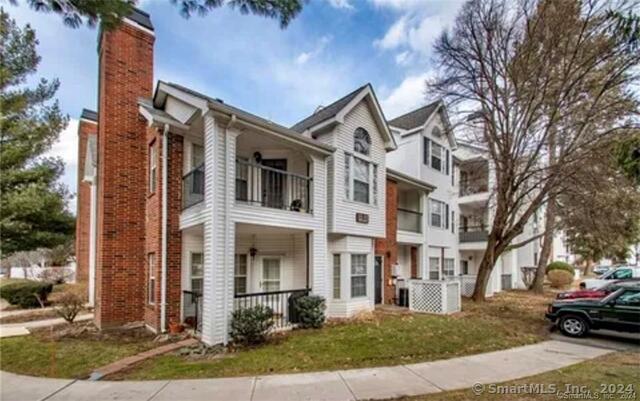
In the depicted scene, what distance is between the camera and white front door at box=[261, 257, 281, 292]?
13.7 metres

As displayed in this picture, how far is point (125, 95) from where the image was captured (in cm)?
1316

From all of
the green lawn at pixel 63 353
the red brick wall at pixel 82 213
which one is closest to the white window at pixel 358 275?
the green lawn at pixel 63 353

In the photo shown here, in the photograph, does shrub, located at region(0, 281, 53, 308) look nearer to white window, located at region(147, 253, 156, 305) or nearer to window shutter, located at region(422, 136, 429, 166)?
white window, located at region(147, 253, 156, 305)

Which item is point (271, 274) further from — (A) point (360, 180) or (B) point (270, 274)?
(A) point (360, 180)

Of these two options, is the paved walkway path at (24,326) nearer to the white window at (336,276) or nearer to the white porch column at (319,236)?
the white porch column at (319,236)

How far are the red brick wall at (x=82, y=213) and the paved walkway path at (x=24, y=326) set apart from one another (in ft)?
24.0

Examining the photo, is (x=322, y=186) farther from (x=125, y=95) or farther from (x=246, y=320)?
(x=125, y=95)

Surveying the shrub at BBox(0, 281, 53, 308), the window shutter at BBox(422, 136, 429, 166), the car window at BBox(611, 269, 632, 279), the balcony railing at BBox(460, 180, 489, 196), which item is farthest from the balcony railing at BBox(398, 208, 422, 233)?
the car window at BBox(611, 269, 632, 279)

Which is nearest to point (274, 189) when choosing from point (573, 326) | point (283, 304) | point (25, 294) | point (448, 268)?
point (283, 304)

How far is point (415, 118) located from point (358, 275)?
11.7 metres

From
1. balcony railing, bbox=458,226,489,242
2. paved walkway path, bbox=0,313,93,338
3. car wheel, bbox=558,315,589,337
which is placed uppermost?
balcony railing, bbox=458,226,489,242

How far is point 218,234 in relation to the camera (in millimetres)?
9852

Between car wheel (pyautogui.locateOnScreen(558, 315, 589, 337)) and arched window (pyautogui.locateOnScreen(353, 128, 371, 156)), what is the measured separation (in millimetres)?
9001

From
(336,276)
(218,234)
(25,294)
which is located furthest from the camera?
(25,294)
